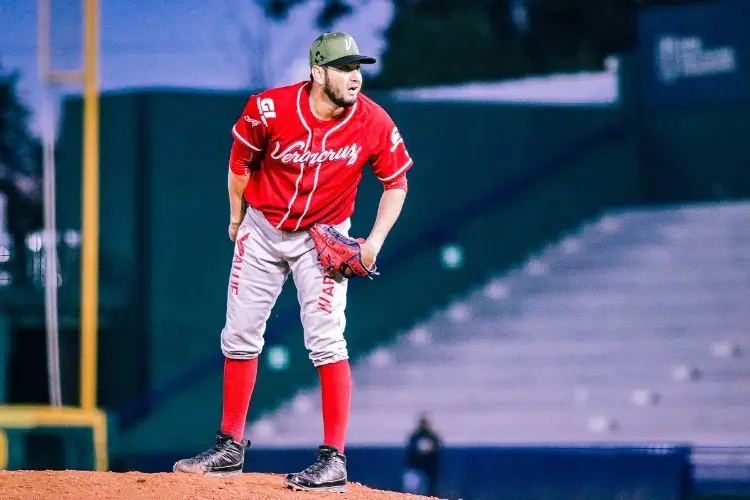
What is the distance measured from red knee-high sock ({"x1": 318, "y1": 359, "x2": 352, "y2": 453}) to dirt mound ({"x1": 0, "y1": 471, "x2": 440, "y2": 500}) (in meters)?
0.19

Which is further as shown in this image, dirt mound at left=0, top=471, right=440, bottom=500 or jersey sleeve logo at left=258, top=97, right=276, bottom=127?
jersey sleeve logo at left=258, top=97, right=276, bottom=127

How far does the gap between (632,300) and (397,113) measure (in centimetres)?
238

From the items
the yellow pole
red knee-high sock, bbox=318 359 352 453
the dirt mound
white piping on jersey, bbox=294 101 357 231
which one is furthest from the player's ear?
the yellow pole

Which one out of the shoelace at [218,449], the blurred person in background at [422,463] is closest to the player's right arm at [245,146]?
the shoelace at [218,449]

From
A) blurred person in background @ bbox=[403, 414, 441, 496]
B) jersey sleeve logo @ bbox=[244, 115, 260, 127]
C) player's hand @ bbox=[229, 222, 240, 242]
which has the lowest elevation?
blurred person in background @ bbox=[403, 414, 441, 496]

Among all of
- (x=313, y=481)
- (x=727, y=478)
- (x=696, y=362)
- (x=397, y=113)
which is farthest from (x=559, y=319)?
(x=313, y=481)

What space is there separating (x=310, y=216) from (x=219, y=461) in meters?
0.84

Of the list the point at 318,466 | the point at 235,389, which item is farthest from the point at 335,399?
the point at 235,389

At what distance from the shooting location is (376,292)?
9.20m

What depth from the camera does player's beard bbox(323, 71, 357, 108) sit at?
11.5 ft

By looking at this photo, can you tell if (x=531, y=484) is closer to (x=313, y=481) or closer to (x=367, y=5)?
(x=313, y=481)

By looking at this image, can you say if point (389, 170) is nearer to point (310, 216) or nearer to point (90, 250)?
point (310, 216)

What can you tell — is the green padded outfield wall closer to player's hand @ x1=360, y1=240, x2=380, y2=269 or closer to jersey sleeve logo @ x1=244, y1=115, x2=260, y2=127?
jersey sleeve logo @ x1=244, y1=115, x2=260, y2=127

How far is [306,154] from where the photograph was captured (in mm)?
3545
